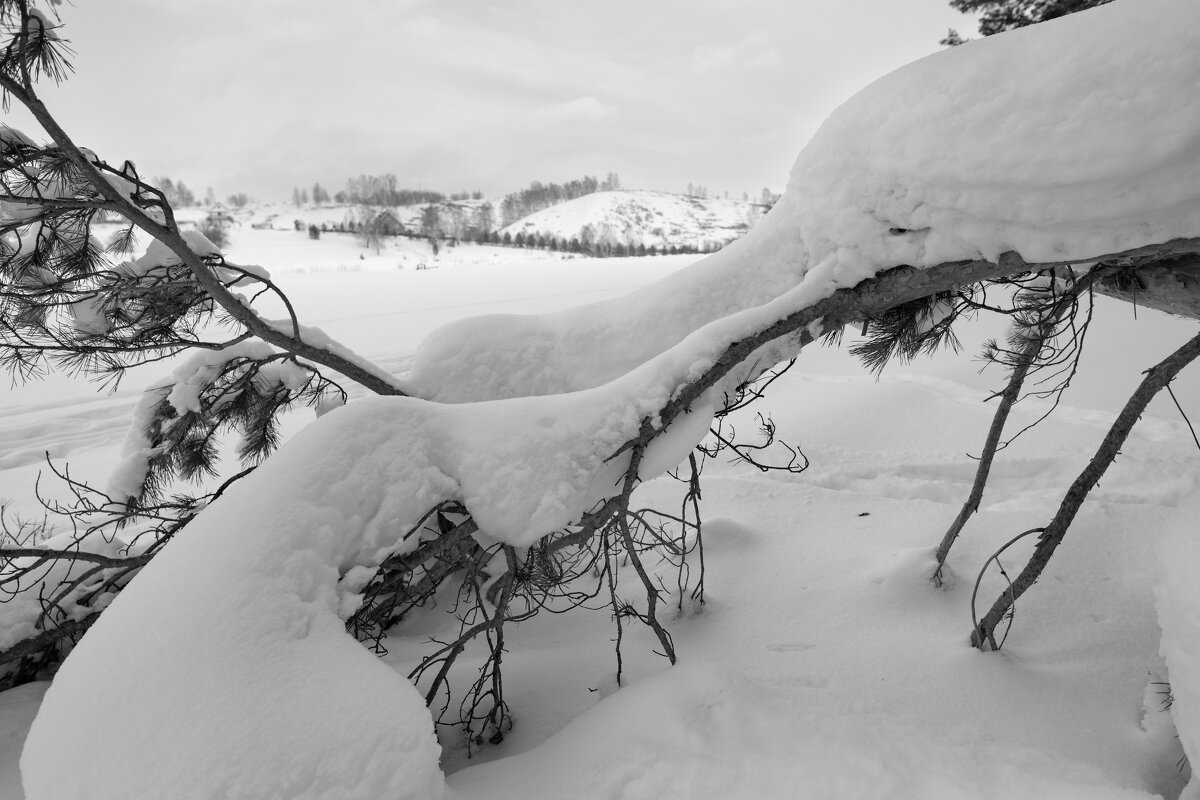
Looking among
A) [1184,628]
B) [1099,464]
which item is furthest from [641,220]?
[1184,628]

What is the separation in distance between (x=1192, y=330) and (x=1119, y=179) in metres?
7.81

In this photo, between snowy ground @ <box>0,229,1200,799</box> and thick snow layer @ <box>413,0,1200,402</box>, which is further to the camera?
snowy ground @ <box>0,229,1200,799</box>

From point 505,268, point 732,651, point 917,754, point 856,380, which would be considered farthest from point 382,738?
point 505,268

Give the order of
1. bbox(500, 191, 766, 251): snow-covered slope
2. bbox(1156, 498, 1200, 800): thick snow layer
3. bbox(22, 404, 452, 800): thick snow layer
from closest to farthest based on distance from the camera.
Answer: bbox(22, 404, 452, 800): thick snow layer, bbox(1156, 498, 1200, 800): thick snow layer, bbox(500, 191, 766, 251): snow-covered slope

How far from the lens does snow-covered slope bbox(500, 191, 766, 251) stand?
230 ft

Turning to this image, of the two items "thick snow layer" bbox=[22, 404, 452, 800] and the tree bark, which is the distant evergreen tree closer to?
the tree bark

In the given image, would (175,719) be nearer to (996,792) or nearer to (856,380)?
(996,792)

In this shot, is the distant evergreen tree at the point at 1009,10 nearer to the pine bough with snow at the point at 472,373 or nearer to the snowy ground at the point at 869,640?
the snowy ground at the point at 869,640

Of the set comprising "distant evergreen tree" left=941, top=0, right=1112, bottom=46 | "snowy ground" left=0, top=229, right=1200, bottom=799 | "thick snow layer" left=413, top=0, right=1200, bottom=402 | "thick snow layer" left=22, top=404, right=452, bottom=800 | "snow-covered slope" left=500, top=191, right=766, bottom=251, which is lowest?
"snowy ground" left=0, top=229, right=1200, bottom=799

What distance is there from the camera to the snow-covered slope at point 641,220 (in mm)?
70000

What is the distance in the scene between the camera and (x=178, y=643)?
1227mm

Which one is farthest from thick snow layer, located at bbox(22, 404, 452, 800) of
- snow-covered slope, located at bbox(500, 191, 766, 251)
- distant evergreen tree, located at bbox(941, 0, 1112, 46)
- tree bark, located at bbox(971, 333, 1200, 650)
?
snow-covered slope, located at bbox(500, 191, 766, 251)

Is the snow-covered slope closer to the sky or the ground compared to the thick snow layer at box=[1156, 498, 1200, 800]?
closer to the sky

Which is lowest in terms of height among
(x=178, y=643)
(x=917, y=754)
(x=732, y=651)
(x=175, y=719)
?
(x=732, y=651)
